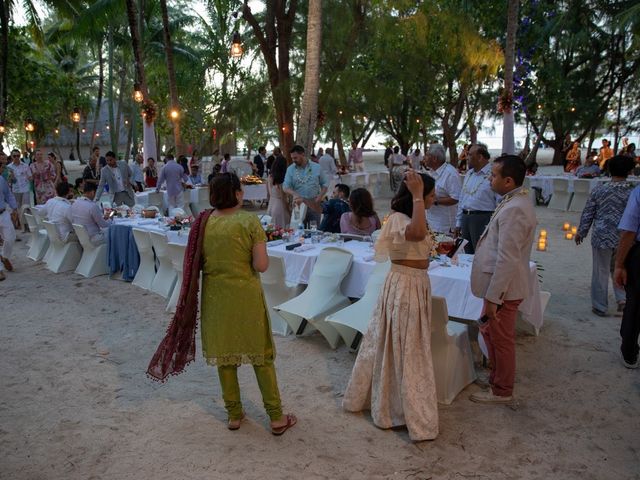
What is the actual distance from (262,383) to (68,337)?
3096 mm

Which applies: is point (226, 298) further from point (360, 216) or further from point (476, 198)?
point (476, 198)

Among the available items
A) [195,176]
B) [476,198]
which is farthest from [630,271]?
[195,176]

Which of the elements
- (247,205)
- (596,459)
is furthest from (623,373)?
(247,205)

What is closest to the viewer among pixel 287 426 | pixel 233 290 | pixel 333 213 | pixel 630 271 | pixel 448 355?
pixel 233 290

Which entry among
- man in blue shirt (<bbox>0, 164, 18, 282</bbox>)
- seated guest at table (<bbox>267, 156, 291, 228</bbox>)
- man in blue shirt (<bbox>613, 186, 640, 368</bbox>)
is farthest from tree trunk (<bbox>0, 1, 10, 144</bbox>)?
man in blue shirt (<bbox>613, 186, 640, 368</bbox>)

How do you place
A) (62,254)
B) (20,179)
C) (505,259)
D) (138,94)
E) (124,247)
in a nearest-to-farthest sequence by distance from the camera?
(505,259)
(124,247)
(62,254)
(20,179)
(138,94)

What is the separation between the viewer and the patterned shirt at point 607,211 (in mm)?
5477

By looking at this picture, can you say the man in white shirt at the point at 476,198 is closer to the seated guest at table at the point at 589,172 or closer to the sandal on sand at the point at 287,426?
the sandal on sand at the point at 287,426

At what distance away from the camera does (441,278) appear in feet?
15.1

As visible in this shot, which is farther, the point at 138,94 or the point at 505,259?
the point at 138,94

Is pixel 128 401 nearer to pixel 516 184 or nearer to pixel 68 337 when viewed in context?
pixel 68 337

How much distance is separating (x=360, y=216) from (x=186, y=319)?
300 cm

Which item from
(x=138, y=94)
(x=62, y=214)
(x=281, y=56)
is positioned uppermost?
(x=281, y=56)

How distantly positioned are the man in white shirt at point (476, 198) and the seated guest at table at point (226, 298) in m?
Answer: 3.23
